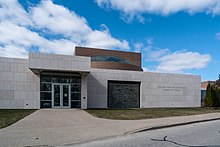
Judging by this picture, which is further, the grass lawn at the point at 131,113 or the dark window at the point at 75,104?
the dark window at the point at 75,104

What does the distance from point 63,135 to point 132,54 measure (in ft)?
134

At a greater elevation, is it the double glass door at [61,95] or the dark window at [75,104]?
the double glass door at [61,95]

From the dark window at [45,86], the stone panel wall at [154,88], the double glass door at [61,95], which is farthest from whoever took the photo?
Result: the stone panel wall at [154,88]

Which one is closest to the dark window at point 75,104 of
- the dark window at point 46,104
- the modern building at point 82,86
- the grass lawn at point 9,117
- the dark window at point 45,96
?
the modern building at point 82,86

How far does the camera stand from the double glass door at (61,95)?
855 inches

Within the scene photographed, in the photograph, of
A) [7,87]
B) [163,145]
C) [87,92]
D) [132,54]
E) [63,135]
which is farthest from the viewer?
[132,54]

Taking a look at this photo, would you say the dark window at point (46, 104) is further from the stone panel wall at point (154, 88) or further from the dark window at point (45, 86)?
the stone panel wall at point (154, 88)

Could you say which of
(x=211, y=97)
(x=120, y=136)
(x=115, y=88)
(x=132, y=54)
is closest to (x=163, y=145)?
(x=120, y=136)

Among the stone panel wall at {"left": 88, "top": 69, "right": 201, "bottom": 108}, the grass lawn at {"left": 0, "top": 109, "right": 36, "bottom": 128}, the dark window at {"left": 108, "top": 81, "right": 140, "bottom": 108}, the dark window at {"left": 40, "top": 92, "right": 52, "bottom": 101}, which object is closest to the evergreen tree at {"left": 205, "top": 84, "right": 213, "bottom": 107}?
the stone panel wall at {"left": 88, "top": 69, "right": 201, "bottom": 108}

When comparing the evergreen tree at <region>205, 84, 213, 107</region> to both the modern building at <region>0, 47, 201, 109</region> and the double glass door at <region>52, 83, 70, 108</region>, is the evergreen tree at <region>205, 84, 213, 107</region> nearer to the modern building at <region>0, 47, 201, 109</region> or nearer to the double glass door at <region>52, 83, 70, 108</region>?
the modern building at <region>0, 47, 201, 109</region>

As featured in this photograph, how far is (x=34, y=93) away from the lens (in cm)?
2122

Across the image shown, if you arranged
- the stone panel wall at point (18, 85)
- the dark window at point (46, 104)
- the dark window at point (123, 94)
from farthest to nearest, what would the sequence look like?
the dark window at point (123, 94) → the dark window at point (46, 104) → the stone panel wall at point (18, 85)

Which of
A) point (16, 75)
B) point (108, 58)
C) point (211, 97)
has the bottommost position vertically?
point (211, 97)

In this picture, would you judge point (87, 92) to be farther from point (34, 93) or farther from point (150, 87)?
point (150, 87)
